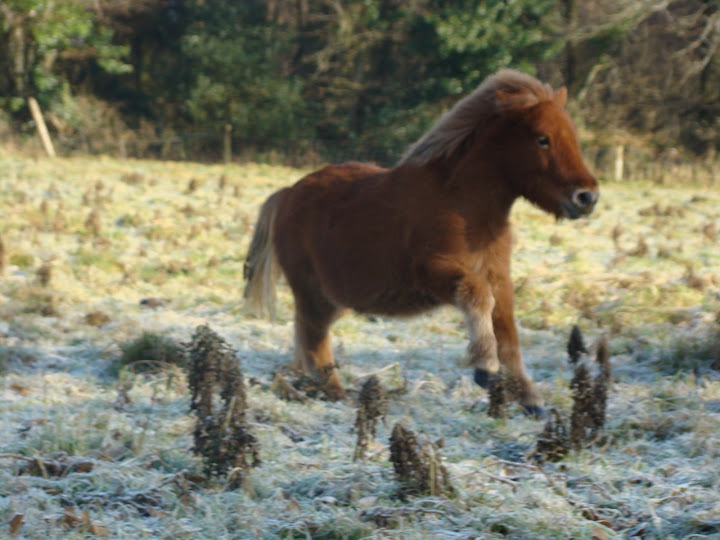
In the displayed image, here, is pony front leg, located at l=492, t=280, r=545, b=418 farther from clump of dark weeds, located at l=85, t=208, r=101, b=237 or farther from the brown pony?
clump of dark weeds, located at l=85, t=208, r=101, b=237

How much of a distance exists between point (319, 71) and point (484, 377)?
23001 millimetres

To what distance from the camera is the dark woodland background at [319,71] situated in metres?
23.7

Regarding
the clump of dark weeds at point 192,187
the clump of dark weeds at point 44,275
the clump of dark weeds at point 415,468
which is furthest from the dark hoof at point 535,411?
the clump of dark weeds at point 192,187

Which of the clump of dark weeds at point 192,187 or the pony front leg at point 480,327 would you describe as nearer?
the pony front leg at point 480,327

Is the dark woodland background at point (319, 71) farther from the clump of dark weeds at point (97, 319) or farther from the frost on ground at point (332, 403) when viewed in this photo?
the clump of dark weeds at point (97, 319)

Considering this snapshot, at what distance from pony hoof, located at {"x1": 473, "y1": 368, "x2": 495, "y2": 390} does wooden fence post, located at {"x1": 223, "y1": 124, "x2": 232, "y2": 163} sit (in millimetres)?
17853

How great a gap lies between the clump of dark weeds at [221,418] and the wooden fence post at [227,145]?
60.0ft

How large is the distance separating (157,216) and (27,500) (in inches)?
358

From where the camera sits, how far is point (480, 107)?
5562 mm

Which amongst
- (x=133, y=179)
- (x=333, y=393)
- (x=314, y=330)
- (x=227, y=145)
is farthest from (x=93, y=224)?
(x=227, y=145)

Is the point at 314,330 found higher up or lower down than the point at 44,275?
higher up

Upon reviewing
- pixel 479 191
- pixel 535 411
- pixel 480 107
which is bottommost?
pixel 535 411

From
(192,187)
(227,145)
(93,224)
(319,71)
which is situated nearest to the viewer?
(93,224)

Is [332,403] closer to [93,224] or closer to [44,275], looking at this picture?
[44,275]
